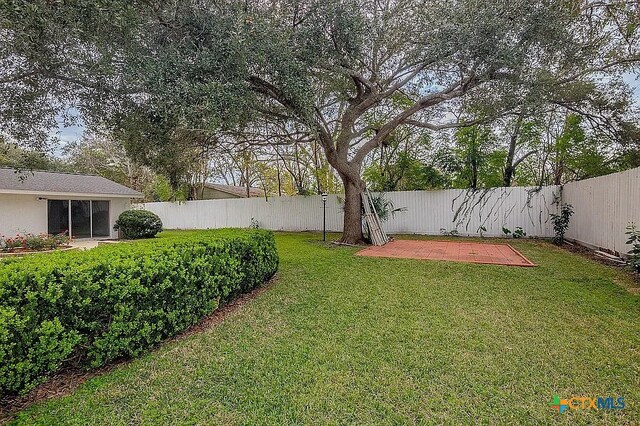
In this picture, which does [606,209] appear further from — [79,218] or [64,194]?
[79,218]

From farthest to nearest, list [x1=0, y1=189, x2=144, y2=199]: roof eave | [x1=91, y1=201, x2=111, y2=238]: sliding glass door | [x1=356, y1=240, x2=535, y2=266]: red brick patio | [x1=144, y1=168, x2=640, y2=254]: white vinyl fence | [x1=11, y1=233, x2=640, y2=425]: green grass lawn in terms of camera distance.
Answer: [x1=91, y1=201, x2=111, y2=238]: sliding glass door, [x1=0, y1=189, x2=144, y2=199]: roof eave, [x1=356, y1=240, x2=535, y2=266]: red brick patio, [x1=144, y1=168, x2=640, y2=254]: white vinyl fence, [x1=11, y1=233, x2=640, y2=425]: green grass lawn

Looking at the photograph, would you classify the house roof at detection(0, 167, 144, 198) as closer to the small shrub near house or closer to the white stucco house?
the white stucco house

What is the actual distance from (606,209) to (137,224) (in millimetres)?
14348

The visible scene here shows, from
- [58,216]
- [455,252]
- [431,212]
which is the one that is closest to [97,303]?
[455,252]

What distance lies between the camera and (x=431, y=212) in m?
11.3

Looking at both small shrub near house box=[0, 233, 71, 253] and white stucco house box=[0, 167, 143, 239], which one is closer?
small shrub near house box=[0, 233, 71, 253]

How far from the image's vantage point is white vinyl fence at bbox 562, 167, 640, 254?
210 inches

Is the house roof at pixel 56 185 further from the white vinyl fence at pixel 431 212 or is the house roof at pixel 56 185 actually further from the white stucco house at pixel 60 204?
the white vinyl fence at pixel 431 212

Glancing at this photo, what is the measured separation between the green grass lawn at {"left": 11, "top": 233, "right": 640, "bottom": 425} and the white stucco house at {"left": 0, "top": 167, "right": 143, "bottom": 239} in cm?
1066

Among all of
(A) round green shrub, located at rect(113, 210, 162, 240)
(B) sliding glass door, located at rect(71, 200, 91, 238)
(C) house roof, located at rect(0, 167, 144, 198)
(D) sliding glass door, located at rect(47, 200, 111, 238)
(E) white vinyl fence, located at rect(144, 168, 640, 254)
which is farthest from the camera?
(B) sliding glass door, located at rect(71, 200, 91, 238)

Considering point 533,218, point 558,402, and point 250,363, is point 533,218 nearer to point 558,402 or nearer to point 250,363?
point 558,402

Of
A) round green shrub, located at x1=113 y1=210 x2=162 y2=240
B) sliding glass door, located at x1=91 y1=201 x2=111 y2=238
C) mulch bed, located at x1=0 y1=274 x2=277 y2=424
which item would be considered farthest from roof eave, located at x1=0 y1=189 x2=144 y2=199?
mulch bed, located at x1=0 y1=274 x2=277 y2=424

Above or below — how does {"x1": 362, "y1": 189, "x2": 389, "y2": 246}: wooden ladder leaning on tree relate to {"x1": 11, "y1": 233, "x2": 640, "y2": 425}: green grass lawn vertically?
above

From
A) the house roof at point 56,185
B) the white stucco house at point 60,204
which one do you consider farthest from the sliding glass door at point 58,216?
the house roof at point 56,185
